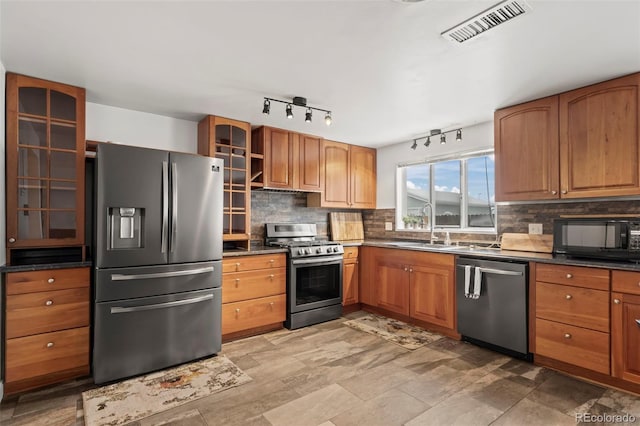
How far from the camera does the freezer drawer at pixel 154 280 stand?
8.26ft

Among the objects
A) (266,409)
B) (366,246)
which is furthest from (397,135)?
(266,409)

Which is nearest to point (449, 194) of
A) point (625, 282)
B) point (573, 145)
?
point (573, 145)

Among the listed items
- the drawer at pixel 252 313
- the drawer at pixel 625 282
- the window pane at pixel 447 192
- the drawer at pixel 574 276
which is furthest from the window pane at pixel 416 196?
the drawer at pixel 625 282

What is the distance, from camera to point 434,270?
3525 millimetres

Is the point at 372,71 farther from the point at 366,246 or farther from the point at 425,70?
the point at 366,246

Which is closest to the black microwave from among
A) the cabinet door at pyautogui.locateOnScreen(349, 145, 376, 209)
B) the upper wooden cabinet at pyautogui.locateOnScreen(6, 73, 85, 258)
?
the cabinet door at pyautogui.locateOnScreen(349, 145, 376, 209)

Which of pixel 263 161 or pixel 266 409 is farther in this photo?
pixel 263 161

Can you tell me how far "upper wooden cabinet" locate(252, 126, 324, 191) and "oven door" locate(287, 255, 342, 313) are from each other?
96 cm

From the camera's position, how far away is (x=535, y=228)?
3.35 meters

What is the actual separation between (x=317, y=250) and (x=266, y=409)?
6.41ft

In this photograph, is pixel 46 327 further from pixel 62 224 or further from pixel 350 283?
pixel 350 283

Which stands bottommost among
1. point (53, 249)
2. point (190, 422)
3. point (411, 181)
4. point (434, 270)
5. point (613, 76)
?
point (190, 422)

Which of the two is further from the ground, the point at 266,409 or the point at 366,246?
the point at 366,246

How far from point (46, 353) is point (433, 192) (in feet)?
13.9
